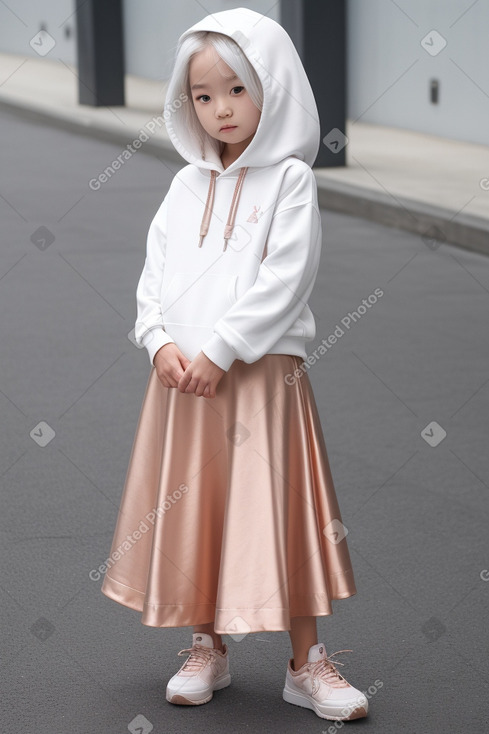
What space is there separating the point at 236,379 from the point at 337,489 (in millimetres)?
1660

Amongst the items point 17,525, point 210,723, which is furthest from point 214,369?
point 17,525

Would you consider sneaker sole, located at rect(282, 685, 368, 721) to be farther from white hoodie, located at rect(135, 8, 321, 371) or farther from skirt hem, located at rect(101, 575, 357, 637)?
white hoodie, located at rect(135, 8, 321, 371)

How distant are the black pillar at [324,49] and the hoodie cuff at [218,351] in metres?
8.94

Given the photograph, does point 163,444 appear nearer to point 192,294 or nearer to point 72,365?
point 192,294

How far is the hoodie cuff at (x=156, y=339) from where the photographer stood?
2.86 meters

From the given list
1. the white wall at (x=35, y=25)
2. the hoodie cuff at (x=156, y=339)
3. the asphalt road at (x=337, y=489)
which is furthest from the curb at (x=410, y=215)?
the white wall at (x=35, y=25)

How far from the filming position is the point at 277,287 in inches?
108

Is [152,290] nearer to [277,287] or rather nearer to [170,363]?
[170,363]

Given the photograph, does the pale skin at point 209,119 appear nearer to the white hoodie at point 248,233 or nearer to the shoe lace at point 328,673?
the white hoodie at point 248,233

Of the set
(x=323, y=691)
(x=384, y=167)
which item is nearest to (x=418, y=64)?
(x=384, y=167)

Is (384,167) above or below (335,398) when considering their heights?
above

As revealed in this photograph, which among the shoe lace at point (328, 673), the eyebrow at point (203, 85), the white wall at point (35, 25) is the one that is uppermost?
the white wall at point (35, 25)

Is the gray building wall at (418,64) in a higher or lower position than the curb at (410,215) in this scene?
higher

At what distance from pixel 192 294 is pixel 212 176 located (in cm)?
27
